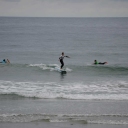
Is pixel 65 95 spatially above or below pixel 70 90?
below

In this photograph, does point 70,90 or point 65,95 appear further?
point 70,90

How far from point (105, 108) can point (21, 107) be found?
449 centimetres

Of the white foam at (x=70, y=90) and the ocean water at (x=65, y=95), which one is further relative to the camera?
the white foam at (x=70, y=90)

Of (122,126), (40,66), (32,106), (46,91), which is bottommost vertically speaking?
(122,126)

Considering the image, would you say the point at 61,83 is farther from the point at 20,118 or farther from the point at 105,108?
the point at 20,118

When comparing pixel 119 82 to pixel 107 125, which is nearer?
pixel 107 125

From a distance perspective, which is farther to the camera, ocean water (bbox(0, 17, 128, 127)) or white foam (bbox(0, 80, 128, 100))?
white foam (bbox(0, 80, 128, 100))

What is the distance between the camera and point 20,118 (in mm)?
13859

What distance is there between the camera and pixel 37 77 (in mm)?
25000

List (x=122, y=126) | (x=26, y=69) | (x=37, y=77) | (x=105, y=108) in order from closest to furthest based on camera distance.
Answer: (x=122, y=126)
(x=105, y=108)
(x=37, y=77)
(x=26, y=69)

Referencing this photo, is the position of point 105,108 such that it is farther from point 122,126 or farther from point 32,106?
point 32,106

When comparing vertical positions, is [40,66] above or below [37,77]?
above

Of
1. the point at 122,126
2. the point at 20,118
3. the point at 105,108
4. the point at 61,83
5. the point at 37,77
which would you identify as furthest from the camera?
the point at 37,77

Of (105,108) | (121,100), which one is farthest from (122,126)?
(121,100)
